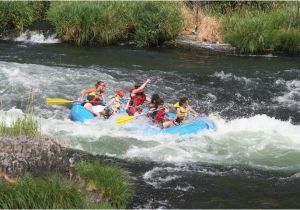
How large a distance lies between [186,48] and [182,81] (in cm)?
391

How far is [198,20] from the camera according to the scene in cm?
1758

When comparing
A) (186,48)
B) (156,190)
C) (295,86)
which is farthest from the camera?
(186,48)

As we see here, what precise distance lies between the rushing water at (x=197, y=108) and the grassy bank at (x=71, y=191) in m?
0.40

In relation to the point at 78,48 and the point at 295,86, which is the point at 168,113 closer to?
the point at 295,86

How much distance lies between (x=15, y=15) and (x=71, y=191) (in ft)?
42.8

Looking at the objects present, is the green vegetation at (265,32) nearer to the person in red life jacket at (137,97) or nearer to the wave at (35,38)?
the wave at (35,38)

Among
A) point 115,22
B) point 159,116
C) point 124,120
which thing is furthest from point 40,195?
point 115,22

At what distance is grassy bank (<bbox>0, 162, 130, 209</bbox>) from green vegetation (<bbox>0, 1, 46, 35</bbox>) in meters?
12.2

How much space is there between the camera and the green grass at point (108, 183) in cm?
590

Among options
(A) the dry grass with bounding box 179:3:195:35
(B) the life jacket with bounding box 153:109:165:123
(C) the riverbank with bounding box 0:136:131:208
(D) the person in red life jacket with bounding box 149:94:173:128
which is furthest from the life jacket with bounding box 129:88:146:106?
(A) the dry grass with bounding box 179:3:195:35

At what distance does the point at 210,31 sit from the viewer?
17094 millimetres

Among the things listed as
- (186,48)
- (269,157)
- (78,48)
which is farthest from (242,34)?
(269,157)

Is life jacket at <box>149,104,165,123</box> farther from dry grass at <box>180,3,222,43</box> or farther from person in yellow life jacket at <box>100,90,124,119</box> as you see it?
dry grass at <box>180,3,222,43</box>

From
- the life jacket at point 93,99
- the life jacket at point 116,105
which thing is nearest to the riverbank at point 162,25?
the life jacket at point 93,99
